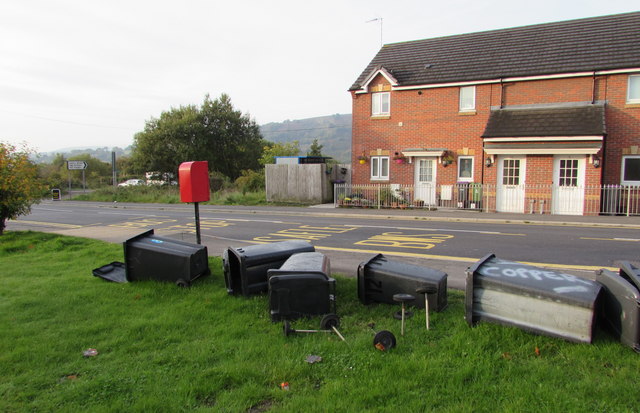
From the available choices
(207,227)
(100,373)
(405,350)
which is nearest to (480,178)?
(207,227)

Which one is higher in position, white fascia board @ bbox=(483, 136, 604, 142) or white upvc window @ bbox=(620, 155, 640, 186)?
white fascia board @ bbox=(483, 136, 604, 142)

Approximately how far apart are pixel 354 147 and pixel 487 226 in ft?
35.9

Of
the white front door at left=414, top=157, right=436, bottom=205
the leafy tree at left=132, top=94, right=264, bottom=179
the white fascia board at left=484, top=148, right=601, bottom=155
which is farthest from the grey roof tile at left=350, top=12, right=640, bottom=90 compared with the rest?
the leafy tree at left=132, top=94, right=264, bottom=179

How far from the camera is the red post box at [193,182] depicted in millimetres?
7379

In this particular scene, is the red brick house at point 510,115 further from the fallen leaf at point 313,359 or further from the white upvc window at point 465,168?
the fallen leaf at point 313,359

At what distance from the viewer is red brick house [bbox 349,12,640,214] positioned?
18.1m

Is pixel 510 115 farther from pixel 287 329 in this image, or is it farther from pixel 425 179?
pixel 287 329

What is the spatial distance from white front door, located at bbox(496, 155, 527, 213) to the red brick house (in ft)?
0.14

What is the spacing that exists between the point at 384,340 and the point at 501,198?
16.8m

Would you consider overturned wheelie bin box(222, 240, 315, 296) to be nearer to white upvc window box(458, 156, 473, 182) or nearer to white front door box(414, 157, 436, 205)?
white front door box(414, 157, 436, 205)

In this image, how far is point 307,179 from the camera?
2462cm

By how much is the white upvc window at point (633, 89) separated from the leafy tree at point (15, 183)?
2204cm

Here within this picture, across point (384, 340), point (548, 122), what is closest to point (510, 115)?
point (548, 122)

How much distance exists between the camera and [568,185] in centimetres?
1808
